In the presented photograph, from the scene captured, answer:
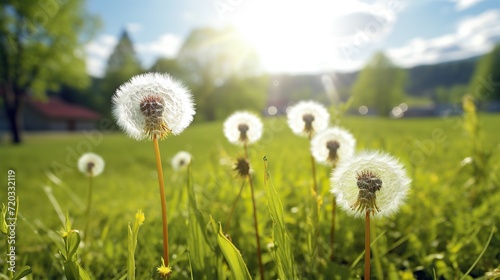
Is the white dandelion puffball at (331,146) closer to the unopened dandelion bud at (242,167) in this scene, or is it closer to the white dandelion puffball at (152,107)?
the unopened dandelion bud at (242,167)

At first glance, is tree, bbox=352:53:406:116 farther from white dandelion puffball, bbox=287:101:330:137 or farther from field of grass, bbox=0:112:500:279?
white dandelion puffball, bbox=287:101:330:137


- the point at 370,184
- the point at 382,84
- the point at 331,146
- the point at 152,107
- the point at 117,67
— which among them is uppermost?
the point at 382,84

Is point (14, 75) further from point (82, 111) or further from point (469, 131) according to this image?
point (82, 111)

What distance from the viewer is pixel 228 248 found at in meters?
0.99

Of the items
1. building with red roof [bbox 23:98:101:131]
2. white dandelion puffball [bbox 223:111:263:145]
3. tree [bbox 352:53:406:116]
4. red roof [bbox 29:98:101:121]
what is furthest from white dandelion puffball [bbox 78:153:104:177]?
tree [bbox 352:53:406:116]

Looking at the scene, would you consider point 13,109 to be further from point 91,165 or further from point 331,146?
point 331,146

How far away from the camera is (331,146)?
1.60 metres

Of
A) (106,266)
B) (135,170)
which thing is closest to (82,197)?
(135,170)

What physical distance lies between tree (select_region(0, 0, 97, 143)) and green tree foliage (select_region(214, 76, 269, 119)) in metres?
23.0

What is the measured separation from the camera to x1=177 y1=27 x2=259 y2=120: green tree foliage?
40781 mm

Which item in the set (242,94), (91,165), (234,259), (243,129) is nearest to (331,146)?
(243,129)

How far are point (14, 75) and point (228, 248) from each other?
1115 inches

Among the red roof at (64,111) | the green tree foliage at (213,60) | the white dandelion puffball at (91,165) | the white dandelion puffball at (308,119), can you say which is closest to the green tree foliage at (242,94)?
the green tree foliage at (213,60)

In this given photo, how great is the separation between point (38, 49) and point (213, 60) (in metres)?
22.6
